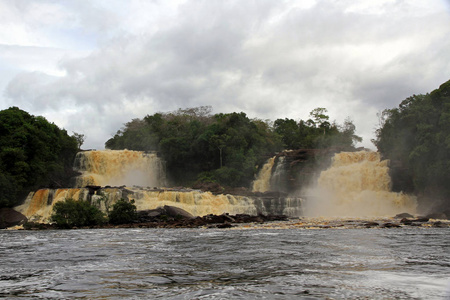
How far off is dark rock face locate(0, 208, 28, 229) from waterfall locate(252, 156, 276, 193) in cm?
2541

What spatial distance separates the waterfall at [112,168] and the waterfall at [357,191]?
21023 millimetres

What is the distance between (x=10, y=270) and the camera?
7.33 meters

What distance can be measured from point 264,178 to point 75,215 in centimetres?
2623

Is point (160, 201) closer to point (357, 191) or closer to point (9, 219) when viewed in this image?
point (9, 219)

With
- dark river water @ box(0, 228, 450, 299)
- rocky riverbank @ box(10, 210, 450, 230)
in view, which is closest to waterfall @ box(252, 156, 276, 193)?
rocky riverbank @ box(10, 210, 450, 230)

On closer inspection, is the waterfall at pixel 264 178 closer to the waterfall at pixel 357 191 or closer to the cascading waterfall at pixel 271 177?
the cascading waterfall at pixel 271 177

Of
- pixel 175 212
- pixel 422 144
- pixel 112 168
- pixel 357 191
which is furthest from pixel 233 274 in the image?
pixel 112 168

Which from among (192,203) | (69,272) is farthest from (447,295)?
(192,203)

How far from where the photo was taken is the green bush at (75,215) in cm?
2515

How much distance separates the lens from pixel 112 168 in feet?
152

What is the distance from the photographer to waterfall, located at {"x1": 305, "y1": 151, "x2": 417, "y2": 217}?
35941 millimetres

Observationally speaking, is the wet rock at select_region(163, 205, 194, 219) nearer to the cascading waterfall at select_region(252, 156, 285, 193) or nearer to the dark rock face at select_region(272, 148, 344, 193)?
the cascading waterfall at select_region(252, 156, 285, 193)

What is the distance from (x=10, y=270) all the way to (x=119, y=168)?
40.3 metres

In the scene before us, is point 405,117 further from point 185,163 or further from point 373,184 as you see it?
point 185,163
